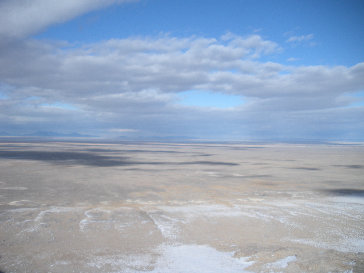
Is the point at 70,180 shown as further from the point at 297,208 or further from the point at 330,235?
the point at 330,235

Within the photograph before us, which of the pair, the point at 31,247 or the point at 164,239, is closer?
the point at 31,247

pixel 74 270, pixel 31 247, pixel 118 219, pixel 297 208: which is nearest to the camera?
pixel 74 270

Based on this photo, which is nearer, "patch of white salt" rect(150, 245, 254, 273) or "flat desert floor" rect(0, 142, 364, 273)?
"patch of white salt" rect(150, 245, 254, 273)

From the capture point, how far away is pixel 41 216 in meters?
7.96

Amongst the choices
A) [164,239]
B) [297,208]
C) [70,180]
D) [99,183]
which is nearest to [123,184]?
[99,183]

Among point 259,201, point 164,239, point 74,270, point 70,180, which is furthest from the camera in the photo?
point 70,180

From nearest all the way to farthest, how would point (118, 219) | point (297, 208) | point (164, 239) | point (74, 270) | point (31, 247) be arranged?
point (74, 270)
point (31, 247)
point (164, 239)
point (118, 219)
point (297, 208)

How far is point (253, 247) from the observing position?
19.6 feet

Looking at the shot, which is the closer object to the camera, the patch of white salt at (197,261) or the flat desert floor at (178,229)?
the patch of white salt at (197,261)

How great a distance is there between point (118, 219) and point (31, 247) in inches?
104

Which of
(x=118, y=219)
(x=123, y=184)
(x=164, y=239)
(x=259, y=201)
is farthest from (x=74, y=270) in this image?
(x=123, y=184)

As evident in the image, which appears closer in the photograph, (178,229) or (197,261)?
(197,261)

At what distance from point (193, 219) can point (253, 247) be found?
2.53m

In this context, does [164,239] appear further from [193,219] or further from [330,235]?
[330,235]
